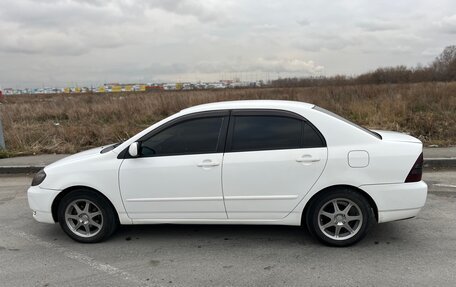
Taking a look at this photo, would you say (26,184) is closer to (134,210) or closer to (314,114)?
(134,210)

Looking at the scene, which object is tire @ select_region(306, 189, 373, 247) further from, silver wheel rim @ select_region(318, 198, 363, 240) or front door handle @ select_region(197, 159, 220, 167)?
front door handle @ select_region(197, 159, 220, 167)

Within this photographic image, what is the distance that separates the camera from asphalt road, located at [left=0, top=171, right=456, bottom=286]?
342 cm

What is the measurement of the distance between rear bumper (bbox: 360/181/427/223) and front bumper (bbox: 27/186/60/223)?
11.1 feet

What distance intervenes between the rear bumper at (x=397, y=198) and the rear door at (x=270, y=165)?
0.62 m

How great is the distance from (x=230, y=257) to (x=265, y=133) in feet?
4.37

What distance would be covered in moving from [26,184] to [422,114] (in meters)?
10.9

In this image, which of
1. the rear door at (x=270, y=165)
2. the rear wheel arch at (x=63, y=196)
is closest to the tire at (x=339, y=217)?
the rear door at (x=270, y=165)

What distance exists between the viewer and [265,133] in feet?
13.3

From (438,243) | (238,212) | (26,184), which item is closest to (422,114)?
(438,243)

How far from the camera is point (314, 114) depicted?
409 cm

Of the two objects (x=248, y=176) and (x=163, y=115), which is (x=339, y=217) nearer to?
(x=248, y=176)

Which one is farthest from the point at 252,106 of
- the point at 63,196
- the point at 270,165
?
the point at 63,196

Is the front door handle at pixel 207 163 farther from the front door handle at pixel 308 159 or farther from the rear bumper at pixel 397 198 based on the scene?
the rear bumper at pixel 397 198

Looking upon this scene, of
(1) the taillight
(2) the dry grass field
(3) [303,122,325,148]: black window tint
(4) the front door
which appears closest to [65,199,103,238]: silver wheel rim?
(4) the front door
